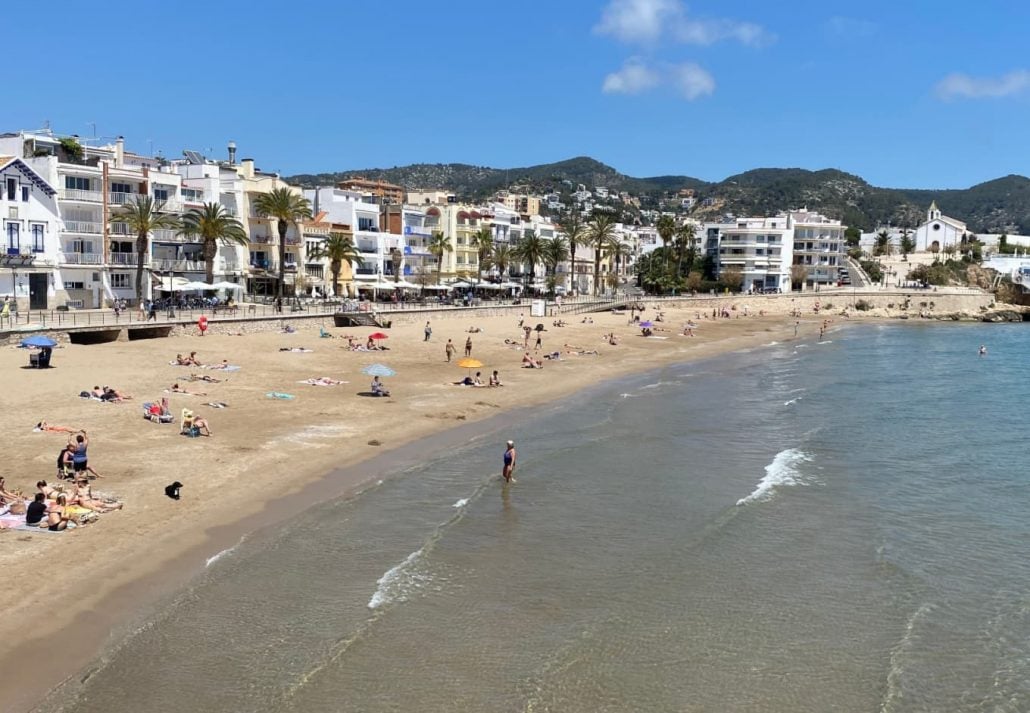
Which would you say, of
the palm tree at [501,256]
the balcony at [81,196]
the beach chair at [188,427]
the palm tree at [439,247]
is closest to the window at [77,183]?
the balcony at [81,196]

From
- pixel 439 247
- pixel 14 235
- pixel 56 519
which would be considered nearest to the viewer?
pixel 56 519

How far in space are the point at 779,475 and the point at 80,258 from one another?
1826 inches

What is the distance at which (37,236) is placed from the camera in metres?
51.9

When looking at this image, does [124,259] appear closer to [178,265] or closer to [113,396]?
[178,265]

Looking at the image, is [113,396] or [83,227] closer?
[113,396]

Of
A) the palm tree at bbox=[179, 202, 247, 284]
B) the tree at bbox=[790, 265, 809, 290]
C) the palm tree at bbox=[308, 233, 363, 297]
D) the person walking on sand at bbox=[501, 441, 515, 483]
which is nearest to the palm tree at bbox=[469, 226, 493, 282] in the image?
the palm tree at bbox=[308, 233, 363, 297]

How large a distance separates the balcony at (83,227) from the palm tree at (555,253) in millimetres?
53335

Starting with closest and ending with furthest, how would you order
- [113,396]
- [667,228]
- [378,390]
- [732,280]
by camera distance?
[113,396], [378,390], [667,228], [732,280]

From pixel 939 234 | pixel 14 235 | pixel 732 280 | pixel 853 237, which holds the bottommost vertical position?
pixel 14 235

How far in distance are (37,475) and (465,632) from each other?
11.6 meters

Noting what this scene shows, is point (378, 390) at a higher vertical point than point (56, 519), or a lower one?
higher

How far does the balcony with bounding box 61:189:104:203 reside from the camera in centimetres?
5378

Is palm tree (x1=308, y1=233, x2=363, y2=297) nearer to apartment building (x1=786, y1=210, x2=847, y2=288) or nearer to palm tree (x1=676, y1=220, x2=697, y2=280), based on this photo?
palm tree (x1=676, y1=220, x2=697, y2=280)

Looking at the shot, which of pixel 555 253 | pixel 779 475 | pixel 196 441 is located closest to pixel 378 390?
pixel 196 441
